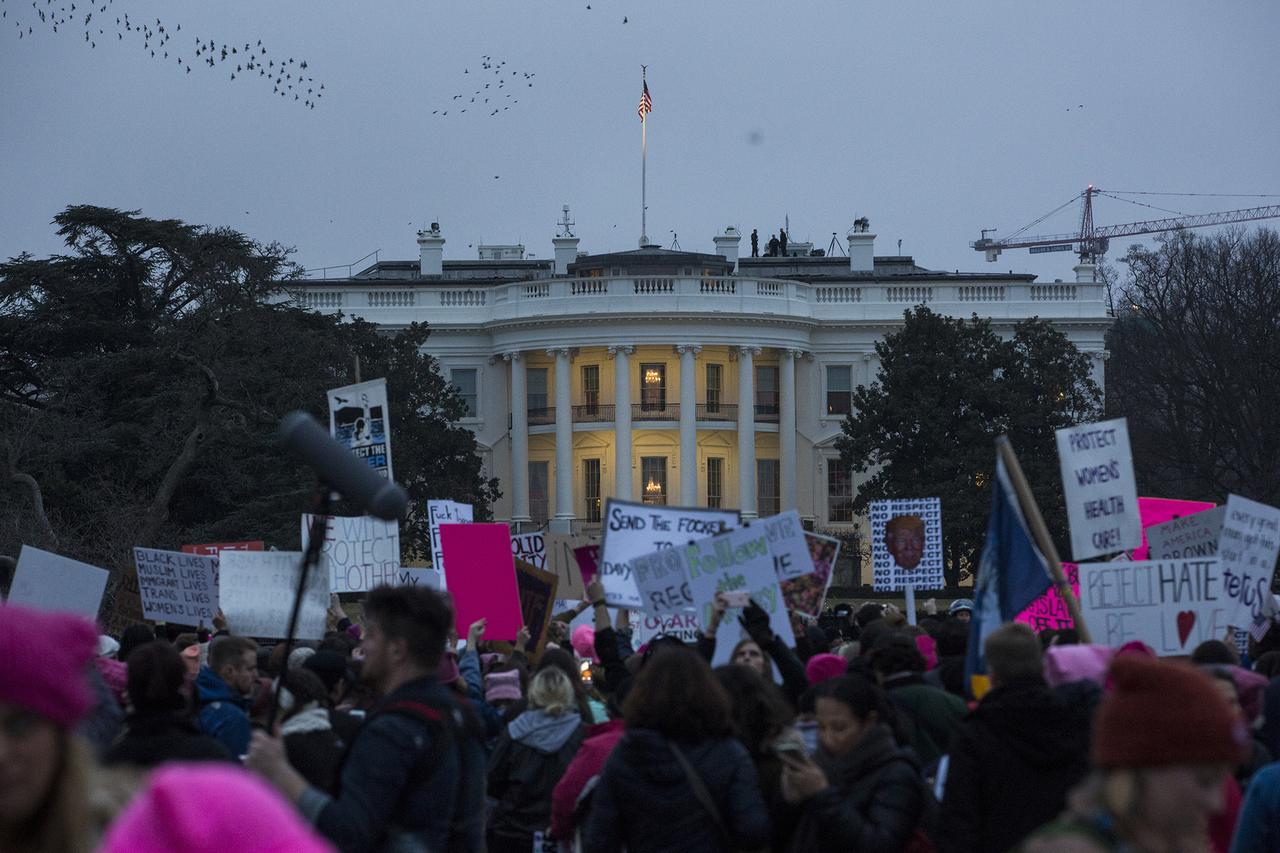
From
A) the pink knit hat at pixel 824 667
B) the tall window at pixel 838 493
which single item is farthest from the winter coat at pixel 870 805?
the tall window at pixel 838 493

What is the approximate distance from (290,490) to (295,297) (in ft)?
27.8

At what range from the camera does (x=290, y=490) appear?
45.4m

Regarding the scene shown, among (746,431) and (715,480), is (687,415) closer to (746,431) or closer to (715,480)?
(746,431)

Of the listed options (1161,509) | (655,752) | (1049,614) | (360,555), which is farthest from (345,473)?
(1161,509)

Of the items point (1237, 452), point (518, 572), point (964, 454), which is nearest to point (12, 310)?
point (964, 454)

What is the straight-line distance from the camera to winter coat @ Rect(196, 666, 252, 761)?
688cm

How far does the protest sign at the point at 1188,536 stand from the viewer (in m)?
12.9

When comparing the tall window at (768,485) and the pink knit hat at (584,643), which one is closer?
the pink knit hat at (584,643)

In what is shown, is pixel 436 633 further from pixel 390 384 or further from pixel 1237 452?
pixel 390 384

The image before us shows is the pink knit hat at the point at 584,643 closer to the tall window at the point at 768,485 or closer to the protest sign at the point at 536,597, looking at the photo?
the protest sign at the point at 536,597

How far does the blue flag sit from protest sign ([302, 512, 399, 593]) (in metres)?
8.87

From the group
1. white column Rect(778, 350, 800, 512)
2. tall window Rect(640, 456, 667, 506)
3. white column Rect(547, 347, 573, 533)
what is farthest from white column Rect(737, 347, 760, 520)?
white column Rect(547, 347, 573, 533)

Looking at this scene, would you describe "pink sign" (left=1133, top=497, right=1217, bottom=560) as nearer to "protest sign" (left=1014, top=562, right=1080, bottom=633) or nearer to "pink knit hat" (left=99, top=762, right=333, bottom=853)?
"protest sign" (left=1014, top=562, right=1080, bottom=633)

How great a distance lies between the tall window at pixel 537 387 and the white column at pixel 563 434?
1.94 m
